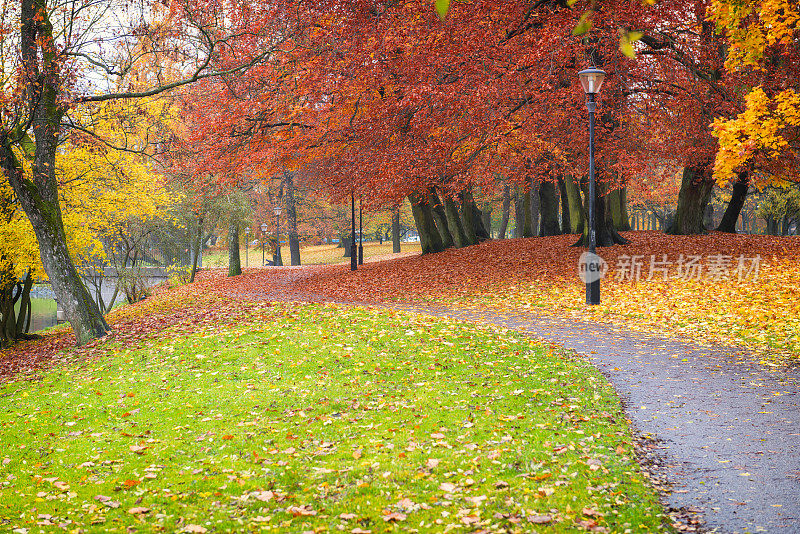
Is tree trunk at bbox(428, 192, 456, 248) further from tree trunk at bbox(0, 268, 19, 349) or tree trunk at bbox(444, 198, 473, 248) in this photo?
tree trunk at bbox(0, 268, 19, 349)

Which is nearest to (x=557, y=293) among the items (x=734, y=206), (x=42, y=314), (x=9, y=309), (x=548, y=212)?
(x=734, y=206)

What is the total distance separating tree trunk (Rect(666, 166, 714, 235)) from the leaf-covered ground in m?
0.92

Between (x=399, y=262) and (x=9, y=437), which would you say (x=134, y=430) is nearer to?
(x=9, y=437)

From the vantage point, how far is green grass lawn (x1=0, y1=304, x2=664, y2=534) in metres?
5.05

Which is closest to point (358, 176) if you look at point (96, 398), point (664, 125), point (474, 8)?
point (474, 8)

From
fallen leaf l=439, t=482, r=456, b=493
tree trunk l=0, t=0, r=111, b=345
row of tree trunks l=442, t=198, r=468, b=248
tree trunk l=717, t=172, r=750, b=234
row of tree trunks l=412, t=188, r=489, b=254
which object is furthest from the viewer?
row of tree trunks l=412, t=188, r=489, b=254

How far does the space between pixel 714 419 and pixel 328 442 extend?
431 cm

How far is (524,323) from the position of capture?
44.6 ft

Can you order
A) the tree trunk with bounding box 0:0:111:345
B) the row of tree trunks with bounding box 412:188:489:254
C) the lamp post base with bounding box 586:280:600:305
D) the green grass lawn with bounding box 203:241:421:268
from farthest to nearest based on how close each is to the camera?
the green grass lawn with bounding box 203:241:421:268
the row of tree trunks with bounding box 412:188:489:254
the lamp post base with bounding box 586:280:600:305
the tree trunk with bounding box 0:0:111:345

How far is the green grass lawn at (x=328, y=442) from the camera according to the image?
199 inches

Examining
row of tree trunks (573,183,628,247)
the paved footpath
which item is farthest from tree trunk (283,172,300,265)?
the paved footpath

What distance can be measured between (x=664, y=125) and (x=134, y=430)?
2008 centimetres

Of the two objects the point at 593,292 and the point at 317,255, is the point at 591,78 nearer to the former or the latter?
the point at 593,292

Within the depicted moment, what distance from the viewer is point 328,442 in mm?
6898
